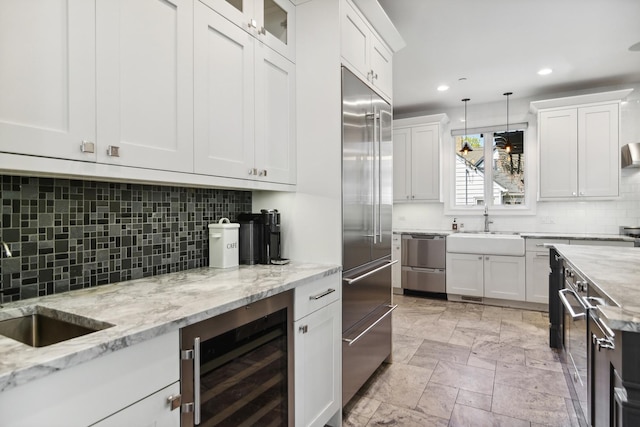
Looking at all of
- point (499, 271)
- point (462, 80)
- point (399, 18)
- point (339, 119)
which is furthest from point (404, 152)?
point (339, 119)

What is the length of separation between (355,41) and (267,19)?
584mm

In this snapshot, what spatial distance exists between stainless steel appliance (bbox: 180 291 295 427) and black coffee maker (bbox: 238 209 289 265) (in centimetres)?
52

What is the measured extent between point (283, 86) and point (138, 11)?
3.01 ft

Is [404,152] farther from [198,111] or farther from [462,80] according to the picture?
[198,111]

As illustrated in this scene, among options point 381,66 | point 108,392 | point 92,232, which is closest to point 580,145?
point 381,66

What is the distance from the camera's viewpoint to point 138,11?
4.40 feet

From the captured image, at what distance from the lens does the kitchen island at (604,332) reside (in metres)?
1.06

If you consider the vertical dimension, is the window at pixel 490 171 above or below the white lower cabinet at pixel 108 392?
above

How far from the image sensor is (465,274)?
4684 mm

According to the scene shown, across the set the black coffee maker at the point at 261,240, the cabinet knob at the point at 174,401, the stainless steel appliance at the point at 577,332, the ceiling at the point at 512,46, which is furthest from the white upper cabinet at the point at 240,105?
the stainless steel appliance at the point at 577,332

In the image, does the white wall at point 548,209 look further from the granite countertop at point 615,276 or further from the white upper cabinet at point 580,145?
the granite countertop at point 615,276

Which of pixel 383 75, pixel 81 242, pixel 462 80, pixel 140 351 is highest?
pixel 462 80

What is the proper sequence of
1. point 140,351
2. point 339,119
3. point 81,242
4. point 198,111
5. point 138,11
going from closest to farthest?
point 140,351
point 138,11
point 81,242
point 198,111
point 339,119

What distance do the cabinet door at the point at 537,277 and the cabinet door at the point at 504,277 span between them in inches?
2.5
